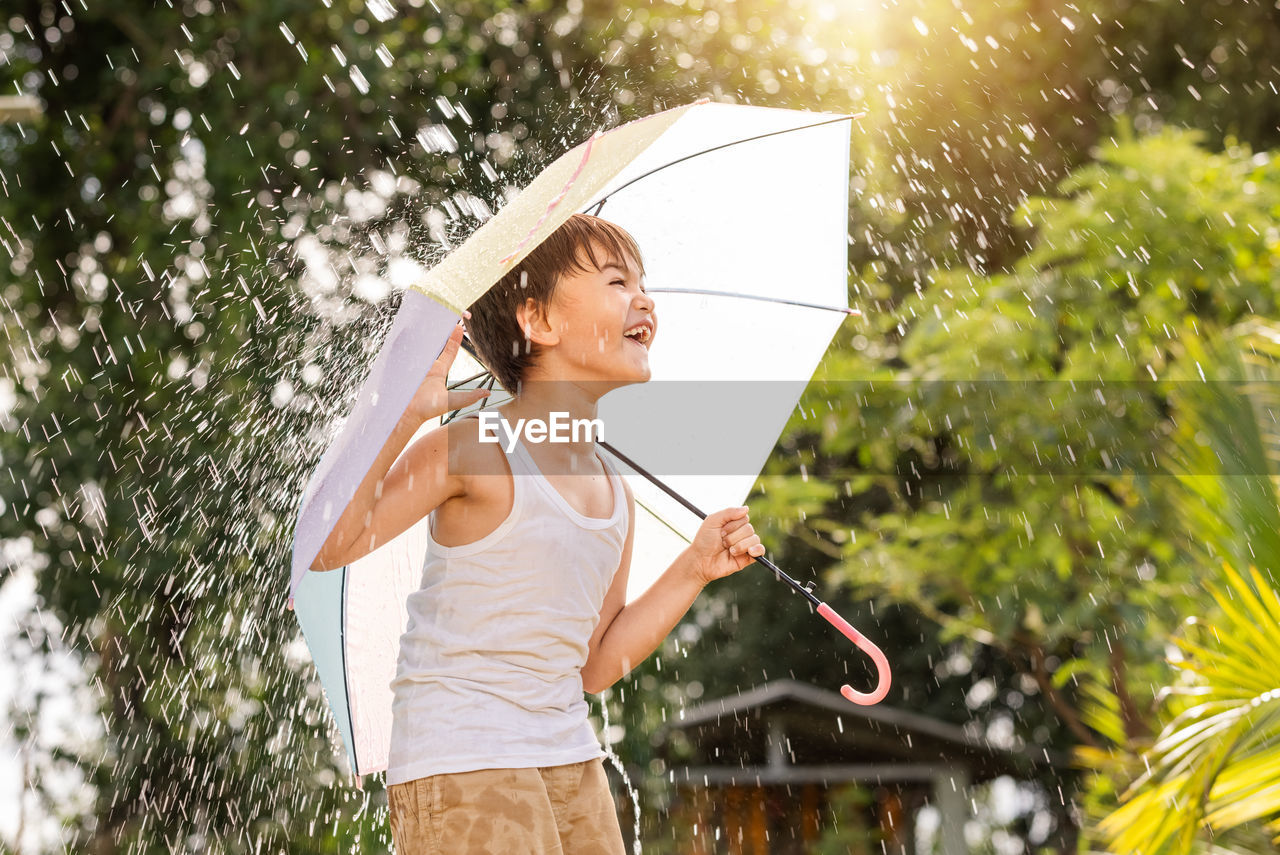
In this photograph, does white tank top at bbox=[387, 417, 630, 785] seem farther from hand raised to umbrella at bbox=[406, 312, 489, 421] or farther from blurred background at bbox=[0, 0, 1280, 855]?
blurred background at bbox=[0, 0, 1280, 855]

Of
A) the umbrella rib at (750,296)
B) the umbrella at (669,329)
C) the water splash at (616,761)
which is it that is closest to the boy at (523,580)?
the umbrella at (669,329)

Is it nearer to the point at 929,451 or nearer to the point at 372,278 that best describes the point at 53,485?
the point at 372,278

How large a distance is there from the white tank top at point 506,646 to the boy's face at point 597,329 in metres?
0.22

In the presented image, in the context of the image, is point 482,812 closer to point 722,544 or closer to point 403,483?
point 403,483

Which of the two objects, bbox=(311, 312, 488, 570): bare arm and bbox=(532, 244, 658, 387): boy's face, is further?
bbox=(532, 244, 658, 387): boy's face

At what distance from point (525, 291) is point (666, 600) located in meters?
0.61

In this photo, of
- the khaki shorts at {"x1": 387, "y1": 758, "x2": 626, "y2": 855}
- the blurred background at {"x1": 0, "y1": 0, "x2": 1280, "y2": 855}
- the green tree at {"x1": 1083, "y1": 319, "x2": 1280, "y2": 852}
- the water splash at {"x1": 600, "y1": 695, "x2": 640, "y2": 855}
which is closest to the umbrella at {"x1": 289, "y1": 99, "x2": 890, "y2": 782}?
the khaki shorts at {"x1": 387, "y1": 758, "x2": 626, "y2": 855}

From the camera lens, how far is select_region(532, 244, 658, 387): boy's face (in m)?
2.24

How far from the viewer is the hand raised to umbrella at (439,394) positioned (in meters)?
1.91

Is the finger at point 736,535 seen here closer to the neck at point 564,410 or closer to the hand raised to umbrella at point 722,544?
the hand raised to umbrella at point 722,544

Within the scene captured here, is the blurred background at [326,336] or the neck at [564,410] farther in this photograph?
the blurred background at [326,336]

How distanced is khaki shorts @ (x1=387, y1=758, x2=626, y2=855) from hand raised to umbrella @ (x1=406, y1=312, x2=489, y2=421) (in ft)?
1.76

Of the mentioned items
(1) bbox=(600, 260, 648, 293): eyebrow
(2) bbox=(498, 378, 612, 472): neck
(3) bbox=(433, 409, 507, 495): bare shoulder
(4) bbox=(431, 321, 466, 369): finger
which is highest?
(4) bbox=(431, 321, 466, 369): finger

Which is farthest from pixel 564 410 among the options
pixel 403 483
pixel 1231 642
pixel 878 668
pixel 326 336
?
pixel 326 336
